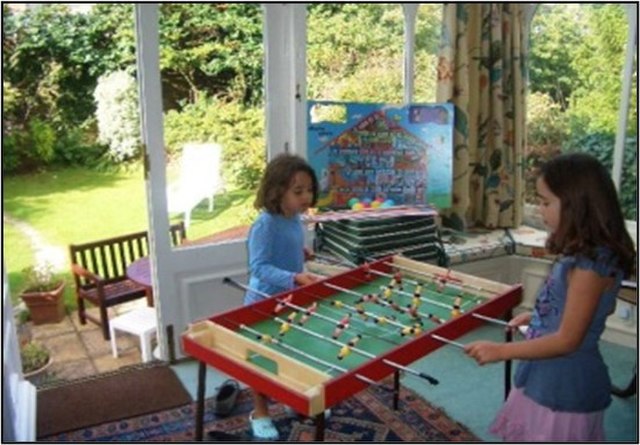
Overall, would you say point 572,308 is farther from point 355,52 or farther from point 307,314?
point 355,52

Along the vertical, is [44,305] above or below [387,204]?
below

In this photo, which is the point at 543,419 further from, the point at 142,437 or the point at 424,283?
the point at 142,437

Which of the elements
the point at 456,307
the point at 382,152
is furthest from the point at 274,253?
the point at 382,152

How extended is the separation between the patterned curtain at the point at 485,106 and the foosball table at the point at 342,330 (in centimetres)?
149

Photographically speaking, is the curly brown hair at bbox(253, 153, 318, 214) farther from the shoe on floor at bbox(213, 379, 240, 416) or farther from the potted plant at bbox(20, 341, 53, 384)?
the potted plant at bbox(20, 341, 53, 384)

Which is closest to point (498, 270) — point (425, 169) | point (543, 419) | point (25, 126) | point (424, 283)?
point (425, 169)

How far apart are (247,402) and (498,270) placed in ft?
5.81

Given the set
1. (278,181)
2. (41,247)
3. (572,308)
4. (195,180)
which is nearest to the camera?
(572,308)

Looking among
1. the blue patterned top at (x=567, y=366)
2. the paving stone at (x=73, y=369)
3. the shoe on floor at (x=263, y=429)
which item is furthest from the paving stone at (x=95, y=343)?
the blue patterned top at (x=567, y=366)

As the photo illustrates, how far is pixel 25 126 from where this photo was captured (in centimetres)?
504

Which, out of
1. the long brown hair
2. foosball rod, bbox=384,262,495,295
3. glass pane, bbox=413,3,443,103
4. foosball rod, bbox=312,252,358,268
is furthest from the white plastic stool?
the long brown hair

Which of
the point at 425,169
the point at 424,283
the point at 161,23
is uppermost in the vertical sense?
the point at 161,23

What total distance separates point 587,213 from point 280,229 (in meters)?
1.15

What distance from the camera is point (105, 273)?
408cm
